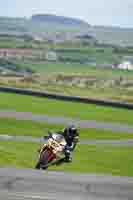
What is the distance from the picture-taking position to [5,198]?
15836mm

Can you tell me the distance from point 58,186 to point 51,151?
4.91 meters

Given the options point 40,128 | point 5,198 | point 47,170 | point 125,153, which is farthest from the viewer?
point 40,128

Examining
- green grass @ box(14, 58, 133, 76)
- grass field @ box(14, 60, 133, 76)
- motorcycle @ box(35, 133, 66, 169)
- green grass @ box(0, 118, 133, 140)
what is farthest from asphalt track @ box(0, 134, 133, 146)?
grass field @ box(14, 60, 133, 76)

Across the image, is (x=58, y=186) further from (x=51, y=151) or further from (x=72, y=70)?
(x=72, y=70)

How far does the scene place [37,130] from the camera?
115 ft

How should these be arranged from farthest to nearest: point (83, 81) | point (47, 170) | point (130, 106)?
point (83, 81) → point (130, 106) → point (47, 170)

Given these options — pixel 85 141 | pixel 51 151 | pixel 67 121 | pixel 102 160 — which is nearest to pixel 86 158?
pixel 102 160

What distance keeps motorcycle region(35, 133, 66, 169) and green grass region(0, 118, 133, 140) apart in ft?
31.5

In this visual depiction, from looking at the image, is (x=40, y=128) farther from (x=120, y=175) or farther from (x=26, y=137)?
(x=120, y=175)

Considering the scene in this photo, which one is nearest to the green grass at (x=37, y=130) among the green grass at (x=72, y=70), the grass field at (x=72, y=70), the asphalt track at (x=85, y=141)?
the asphalt track at (x=85, y=141)

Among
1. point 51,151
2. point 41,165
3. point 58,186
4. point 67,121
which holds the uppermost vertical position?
point 58,186

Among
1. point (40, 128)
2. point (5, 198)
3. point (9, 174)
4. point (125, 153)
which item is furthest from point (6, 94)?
point (5, 198)

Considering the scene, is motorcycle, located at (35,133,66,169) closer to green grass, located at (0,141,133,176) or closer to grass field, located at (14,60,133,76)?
green grass, located at (0,141,133,176)

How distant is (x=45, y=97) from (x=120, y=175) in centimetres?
2566
